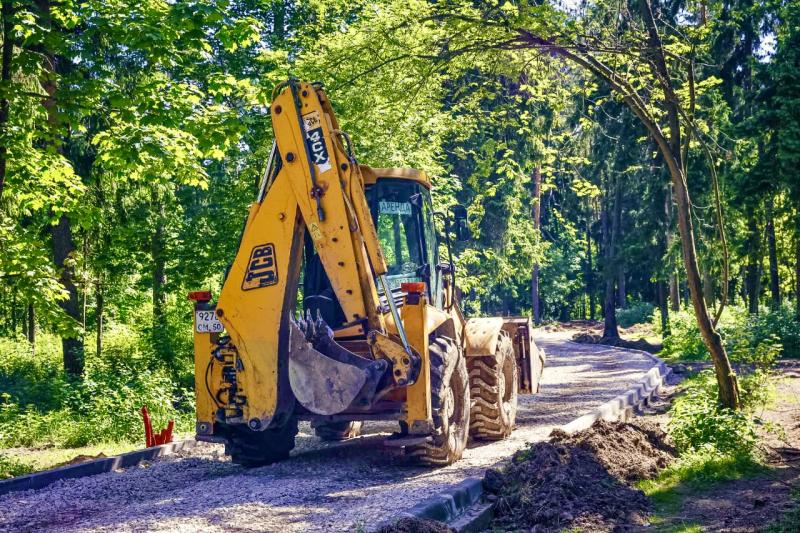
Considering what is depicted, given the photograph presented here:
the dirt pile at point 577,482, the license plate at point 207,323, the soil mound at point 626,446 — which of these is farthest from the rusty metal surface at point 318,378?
the soil mound at point 626,446

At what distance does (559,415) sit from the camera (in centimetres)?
1381

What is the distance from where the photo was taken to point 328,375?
8602mm

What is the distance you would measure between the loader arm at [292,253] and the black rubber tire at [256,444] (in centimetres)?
46

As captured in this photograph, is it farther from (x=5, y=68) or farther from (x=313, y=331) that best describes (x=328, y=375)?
(x=5, y=68)

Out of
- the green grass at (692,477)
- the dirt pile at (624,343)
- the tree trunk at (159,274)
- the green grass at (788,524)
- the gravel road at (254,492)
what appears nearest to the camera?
the green grass at (788,524)

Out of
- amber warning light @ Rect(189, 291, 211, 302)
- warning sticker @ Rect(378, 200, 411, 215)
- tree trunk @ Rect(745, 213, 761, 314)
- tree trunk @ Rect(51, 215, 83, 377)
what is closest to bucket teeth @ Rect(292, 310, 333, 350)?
amber warning light @ Rect(189, 291, 211, 302)

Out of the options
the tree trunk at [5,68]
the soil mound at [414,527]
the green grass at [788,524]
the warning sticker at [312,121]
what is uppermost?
the tree trunk at [5,68]

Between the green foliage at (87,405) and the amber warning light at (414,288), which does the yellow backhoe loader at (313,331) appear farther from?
the green foliage at (87,405)

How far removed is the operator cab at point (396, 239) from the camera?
10047 mm

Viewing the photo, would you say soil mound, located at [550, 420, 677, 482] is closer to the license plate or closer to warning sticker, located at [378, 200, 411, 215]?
warning sticker, located at [378, 200, 411, 215]

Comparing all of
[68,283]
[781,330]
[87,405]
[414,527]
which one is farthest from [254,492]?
[781,330]

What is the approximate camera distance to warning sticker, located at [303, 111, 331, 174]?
906 cm

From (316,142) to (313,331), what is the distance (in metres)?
1.96

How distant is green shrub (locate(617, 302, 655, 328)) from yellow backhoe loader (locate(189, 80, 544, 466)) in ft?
157
